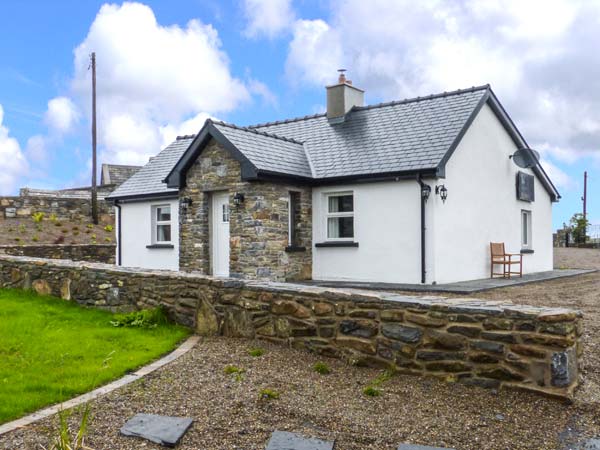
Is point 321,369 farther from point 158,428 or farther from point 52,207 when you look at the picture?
point 52,207

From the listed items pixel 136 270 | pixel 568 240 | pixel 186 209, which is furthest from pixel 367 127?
pixel 568 240

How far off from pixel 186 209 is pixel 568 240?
2732cm

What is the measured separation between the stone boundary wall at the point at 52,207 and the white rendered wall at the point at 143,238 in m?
6.11

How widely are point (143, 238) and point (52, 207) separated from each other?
27.1ft

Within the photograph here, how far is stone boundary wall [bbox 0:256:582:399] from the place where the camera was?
5016mm

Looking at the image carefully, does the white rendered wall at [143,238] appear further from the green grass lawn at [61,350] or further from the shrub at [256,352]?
the shrub at [256,352]

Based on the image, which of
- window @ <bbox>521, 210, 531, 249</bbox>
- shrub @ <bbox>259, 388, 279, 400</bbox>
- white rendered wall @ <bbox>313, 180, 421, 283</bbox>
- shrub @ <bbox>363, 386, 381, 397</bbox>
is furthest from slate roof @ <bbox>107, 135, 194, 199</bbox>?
shrub @ <bbox>363, 386, 381, 397</bbox>

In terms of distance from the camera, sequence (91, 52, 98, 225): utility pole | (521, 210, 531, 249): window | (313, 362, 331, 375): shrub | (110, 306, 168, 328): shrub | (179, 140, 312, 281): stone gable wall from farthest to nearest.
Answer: (91, 52, 98, 225): utility pole < (521, 210, 531, 249): window < (179, 140, 312, 281): stone gable wall < (110, 306, 168, 328): shrub < (313, 362, 331, 375): shrub

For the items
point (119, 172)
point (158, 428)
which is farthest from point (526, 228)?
point (119, 172)

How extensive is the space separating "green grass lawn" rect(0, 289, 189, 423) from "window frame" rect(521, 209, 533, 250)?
1383 cm

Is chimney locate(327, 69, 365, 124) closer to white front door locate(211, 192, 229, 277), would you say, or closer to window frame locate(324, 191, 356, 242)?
window frame locate(324, 191, 356, 242)

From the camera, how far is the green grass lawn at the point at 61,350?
5.16 m

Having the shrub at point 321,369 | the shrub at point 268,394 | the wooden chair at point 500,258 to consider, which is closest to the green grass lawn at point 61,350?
the shrub at point 268,394

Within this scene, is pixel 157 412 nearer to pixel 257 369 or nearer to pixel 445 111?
pixel 257 369
